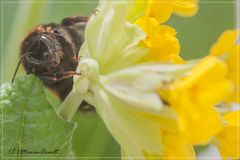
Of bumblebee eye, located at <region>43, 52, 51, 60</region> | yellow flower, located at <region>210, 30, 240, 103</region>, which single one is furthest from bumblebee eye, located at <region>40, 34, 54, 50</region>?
yellow flower, located at <region>210, 30, 240, 103</region>

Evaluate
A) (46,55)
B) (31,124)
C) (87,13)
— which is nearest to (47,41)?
(46,55)

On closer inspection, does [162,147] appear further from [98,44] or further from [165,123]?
[98,44]

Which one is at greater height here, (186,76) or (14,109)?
(186,76)

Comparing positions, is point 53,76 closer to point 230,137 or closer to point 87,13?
point 230,137

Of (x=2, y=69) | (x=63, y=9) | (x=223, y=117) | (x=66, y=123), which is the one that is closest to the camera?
(x=223, y=117)

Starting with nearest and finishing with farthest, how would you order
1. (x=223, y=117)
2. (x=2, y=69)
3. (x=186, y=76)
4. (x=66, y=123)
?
(x=186, y=76) → (x=223, y=117) → (x=66, y=123) → (x=2, y=69)

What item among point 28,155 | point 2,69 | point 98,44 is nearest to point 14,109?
point 28,155

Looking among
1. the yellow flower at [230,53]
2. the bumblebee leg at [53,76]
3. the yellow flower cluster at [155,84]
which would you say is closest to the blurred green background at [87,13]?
the bumblebee leg at [53,76]

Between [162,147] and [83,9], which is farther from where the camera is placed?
[83,9]
